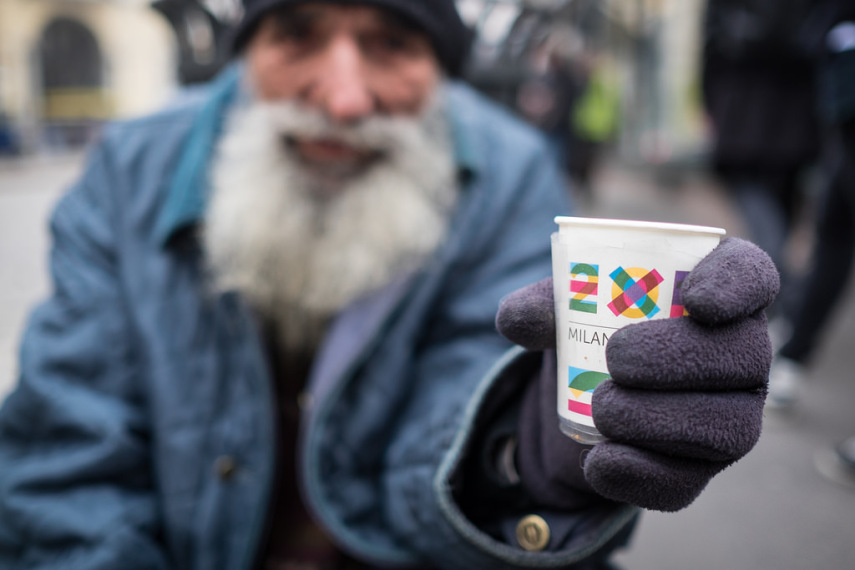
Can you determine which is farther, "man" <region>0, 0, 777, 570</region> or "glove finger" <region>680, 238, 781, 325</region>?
"man" <region>0, 0, 777, 570</region>

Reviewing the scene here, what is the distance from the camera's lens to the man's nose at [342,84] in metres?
1.39

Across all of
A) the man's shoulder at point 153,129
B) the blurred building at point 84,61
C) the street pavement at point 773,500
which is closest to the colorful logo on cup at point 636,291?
the man's shoulder at point 153,129

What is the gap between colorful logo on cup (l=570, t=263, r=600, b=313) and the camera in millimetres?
652

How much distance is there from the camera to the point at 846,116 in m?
2.07

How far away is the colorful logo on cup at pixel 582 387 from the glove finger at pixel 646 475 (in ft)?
0.16

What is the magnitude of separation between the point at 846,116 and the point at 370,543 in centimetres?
193

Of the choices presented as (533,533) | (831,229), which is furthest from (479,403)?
(831,229)

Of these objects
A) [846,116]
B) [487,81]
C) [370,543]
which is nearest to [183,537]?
[370,543]

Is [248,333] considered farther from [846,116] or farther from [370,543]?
[846,116]

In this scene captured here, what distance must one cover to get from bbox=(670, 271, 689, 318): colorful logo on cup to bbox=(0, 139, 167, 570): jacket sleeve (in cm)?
107

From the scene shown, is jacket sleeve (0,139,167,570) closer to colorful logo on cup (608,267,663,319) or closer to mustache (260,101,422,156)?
mustache (260,101,422,156)

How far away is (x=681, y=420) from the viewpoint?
61cm

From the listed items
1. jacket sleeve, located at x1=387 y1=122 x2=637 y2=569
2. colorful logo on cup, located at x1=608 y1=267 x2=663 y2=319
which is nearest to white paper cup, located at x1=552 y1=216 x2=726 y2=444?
colorful logo on cup, located at x1=608 y1=267 x2=663 y2=319

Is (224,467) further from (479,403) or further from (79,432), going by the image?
(479,403)
